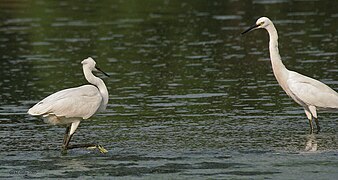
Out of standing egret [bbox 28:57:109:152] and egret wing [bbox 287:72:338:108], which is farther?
egret wing [bbox 287:72:338:108]

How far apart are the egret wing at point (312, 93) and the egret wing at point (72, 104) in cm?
314

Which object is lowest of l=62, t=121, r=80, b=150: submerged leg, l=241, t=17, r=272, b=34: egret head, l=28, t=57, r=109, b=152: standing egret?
l=62, t=121, r=80, b=150: submerged leg

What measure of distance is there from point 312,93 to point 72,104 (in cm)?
382

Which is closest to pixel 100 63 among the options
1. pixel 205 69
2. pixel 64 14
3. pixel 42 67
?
pixel 42 67

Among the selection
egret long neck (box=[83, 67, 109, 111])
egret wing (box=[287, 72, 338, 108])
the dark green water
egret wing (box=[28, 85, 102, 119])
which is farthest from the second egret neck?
egret wing (box=[28, 85, 102, 119])

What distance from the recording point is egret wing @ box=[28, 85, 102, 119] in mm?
14680

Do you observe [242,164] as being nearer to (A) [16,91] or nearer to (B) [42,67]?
(A) [16,91]

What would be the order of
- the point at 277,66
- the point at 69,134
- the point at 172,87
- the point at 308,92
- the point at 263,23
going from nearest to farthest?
1. the point at 69,134
2. the point at 308,92
3. the point at 277,66
4. the point at 263,23
5. the point at 172,87

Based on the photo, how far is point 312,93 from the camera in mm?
15828

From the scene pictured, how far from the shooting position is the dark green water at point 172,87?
1375cm

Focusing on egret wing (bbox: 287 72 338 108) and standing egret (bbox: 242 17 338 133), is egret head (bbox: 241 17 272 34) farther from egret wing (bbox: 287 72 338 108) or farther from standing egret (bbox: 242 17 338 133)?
egret wing (bbox: 287 72 338 108)

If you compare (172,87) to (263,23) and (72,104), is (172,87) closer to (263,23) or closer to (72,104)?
(263,23)

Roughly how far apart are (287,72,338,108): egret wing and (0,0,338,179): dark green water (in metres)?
0.45

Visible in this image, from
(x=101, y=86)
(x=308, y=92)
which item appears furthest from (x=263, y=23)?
(x=101, y=86)
